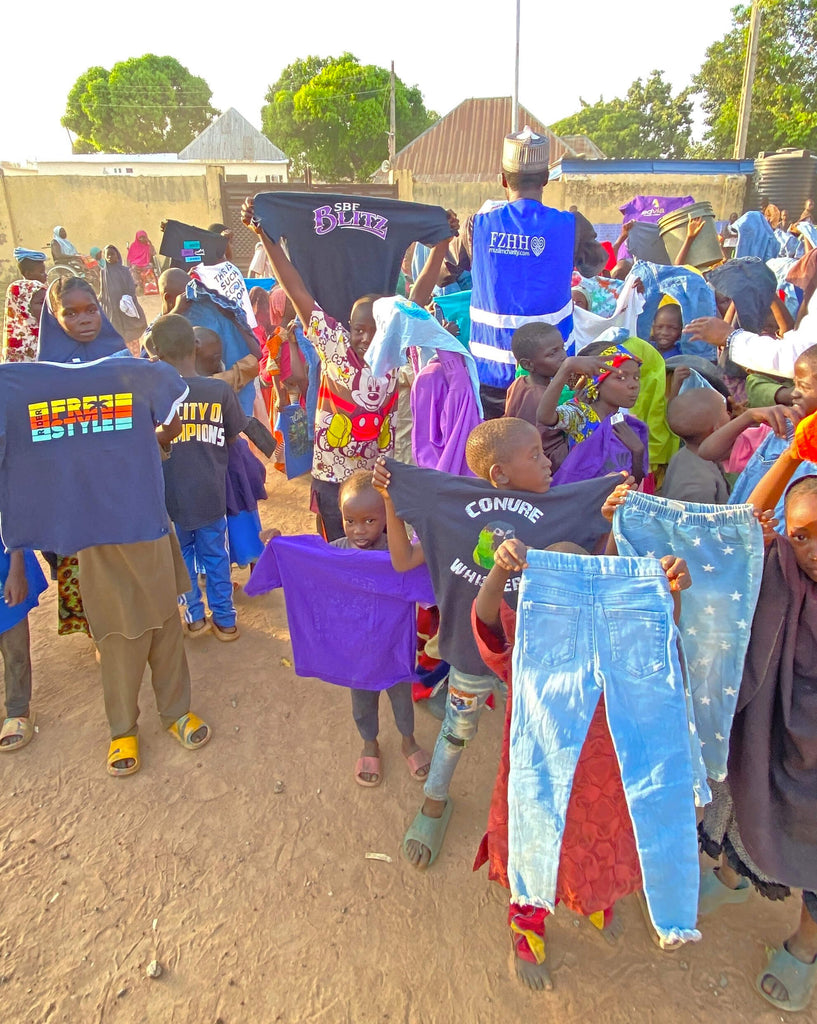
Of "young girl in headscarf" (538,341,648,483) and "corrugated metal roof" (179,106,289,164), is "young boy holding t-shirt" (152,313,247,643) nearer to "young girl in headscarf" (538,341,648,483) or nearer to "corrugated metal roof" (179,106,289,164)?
"young girl in headscarf" (538,341,648,483)

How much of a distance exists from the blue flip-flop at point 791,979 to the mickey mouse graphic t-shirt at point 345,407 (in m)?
2.74

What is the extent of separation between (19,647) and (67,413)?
137 centimetres

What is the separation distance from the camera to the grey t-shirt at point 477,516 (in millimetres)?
2332

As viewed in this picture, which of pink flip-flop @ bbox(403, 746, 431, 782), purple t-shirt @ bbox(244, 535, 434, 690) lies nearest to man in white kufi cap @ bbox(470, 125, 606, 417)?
purple t-shirt @ bbox(244, 535, 434, 690)

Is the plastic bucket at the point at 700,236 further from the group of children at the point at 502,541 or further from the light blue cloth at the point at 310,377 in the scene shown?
the light blue cloth at the point at 310,377

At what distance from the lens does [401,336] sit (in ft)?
10.1

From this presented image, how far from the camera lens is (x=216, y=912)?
2.49 metres

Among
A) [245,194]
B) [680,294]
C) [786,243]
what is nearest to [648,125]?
[245,194]

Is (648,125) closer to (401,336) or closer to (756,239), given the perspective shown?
(756,239)

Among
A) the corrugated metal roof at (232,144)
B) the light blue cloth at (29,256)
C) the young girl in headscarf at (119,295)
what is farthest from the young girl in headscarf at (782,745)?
the corrugated metal roof at (232,144)

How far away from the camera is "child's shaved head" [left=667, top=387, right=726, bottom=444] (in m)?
2.91

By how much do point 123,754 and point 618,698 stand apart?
2440mm

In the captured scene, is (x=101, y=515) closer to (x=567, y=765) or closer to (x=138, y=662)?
(x=138, y=662)

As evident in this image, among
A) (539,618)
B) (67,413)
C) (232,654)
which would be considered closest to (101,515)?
(67,413)
